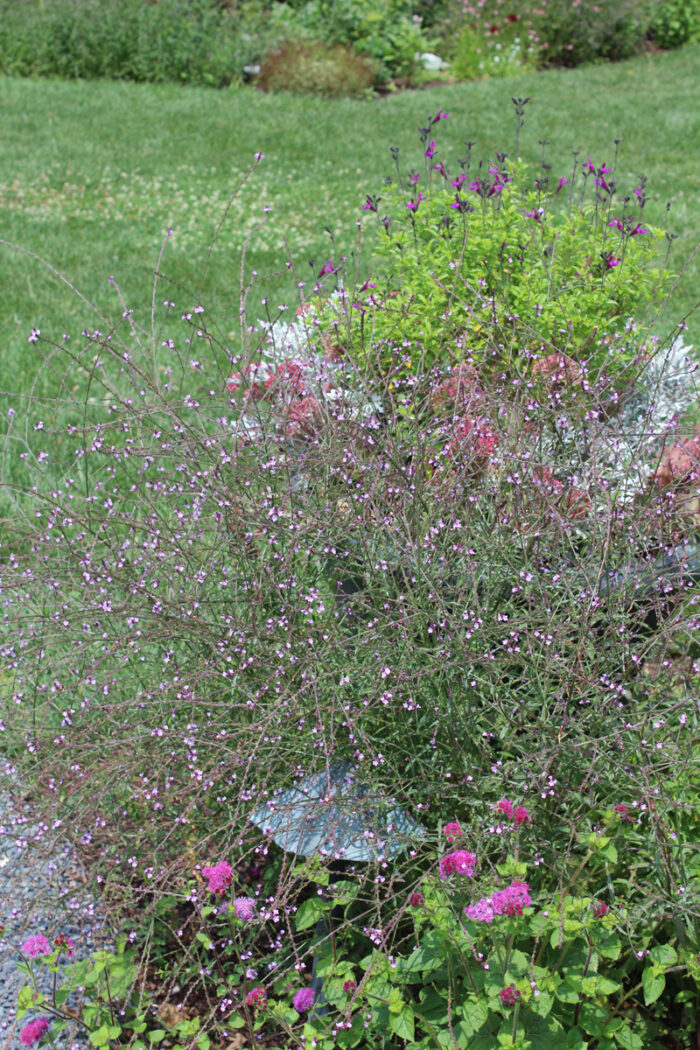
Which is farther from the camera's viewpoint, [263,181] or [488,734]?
[263,181]

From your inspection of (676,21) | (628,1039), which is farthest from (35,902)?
(676,21)

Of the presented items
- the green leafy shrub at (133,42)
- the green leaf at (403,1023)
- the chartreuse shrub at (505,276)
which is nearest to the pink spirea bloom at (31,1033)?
the green leaf at (403,1023)

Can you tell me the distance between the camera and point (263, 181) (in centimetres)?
943

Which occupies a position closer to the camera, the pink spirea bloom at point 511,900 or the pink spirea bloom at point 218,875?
the pink spirea bloom at point 511,900

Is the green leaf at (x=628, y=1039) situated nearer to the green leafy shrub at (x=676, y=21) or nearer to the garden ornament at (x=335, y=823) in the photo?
the garden ornament at (x=335, y=823)

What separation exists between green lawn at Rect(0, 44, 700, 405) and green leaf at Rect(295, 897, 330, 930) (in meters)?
4.10

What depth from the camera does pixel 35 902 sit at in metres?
2.50

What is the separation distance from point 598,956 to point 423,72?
13.8 meters

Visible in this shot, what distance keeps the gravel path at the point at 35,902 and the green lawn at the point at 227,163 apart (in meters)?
3.43

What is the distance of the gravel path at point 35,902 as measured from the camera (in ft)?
8.46

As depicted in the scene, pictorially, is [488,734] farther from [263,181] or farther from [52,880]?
[263,181]

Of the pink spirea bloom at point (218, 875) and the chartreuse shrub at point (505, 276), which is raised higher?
the chartreuse shrub at point (505, 276)

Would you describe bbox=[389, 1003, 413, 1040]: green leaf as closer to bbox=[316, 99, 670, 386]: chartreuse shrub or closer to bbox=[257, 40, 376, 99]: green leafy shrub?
bbox=[316, 99, 670, 386]: chartreuse shrub

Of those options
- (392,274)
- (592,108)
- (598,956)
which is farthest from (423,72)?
(598,956)
